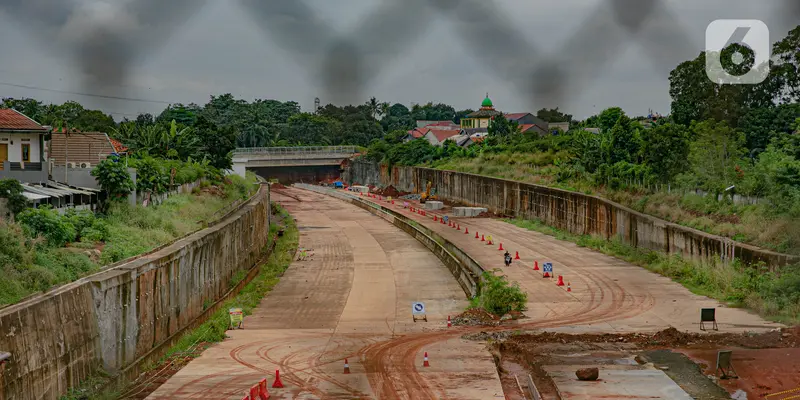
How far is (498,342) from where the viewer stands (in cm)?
3134

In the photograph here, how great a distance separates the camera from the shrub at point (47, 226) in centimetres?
3331

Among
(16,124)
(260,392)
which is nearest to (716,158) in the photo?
(260,392)

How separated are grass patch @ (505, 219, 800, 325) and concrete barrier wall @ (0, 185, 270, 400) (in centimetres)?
2381

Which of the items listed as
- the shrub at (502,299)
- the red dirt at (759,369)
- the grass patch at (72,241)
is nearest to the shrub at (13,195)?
the grass patch at (72,241)

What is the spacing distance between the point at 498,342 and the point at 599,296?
40.8ft

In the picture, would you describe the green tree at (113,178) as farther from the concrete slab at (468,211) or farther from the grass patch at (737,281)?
the concrete slab at (468,211)

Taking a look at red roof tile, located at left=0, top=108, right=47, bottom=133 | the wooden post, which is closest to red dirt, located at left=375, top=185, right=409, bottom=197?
red roof tile, located at left=0, top=108, right=47, bottom=133

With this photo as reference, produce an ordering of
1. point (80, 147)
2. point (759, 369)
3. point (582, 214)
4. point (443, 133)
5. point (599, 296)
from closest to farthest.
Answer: point (759, 369)
point (599, 296)
point (582, 214)
point (80, 147)
point (443, 133)

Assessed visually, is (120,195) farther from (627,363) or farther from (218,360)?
(627,363)

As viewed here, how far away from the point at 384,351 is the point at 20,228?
14.4 meters

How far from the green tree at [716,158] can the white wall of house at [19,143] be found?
40.5 m

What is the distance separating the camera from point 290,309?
Answer: 43.0 m

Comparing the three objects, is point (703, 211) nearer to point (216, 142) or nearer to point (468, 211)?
point (468, 211)

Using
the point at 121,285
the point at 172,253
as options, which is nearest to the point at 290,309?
the point at 172,253
